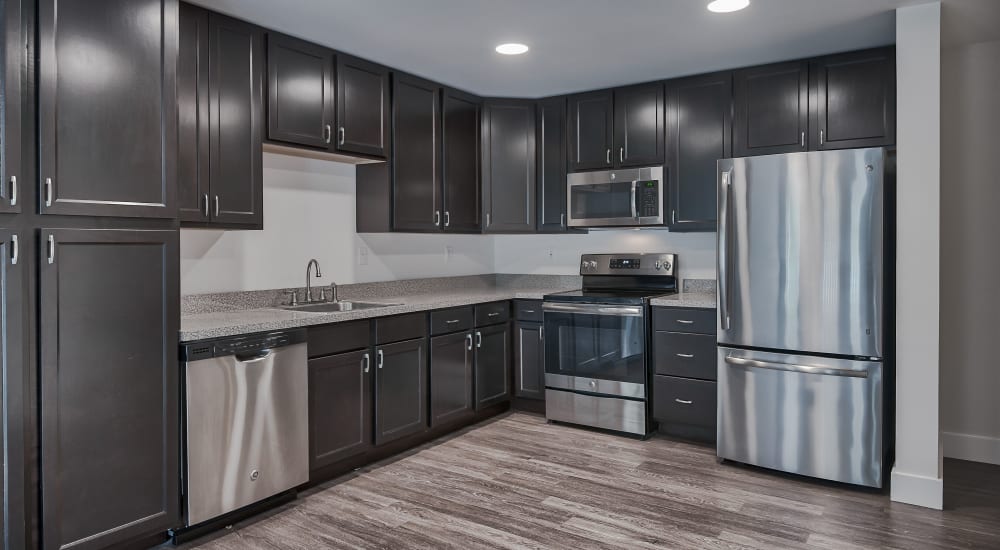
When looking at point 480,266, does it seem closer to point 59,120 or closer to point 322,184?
point 322,184

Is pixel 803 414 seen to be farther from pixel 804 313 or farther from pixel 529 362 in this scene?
pixel 529 362

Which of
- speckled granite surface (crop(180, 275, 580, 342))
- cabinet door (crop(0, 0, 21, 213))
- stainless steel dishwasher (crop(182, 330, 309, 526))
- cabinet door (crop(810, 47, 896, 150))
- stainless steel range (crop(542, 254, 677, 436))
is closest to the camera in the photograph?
cabinet door (crop(0, 0, 21, 213))

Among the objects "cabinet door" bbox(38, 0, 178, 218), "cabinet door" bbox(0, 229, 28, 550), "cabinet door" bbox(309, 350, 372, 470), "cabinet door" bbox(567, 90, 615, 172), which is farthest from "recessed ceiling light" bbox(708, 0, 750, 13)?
"cabinet door" bbox(0, 229, 28, 550)

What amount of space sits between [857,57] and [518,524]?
3.07 metres

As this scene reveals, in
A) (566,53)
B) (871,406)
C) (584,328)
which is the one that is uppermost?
(566,53)

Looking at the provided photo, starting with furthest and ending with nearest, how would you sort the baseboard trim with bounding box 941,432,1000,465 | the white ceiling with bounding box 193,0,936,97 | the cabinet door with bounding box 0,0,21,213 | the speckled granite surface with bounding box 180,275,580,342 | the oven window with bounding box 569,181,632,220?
1. the oven window with bounding box 569,181,632,220
2. the baseboard trim with bounding box 941,432,1000,465
3. the white ceiling with bounding box 193,0,936,97
4. the speckled granite surface with bounding box 180,275,580,342
5. the cabinet door with bounding box 0,0,21,213

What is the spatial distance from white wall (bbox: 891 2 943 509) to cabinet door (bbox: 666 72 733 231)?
3.60 ft

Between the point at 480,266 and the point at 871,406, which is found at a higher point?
the point at 480,266

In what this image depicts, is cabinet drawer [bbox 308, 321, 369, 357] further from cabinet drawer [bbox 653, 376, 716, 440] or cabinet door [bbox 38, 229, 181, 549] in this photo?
cabinet drawer [bbox 653, 376, 716, 440]

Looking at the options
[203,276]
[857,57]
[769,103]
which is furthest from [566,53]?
[203,276]

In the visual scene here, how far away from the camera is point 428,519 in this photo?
2.81 m

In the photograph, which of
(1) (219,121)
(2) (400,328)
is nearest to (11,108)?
(1) (219,121)

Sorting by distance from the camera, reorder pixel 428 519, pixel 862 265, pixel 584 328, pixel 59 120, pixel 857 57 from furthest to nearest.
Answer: pixel 584 328, pixel 857 57, pixel 862 265, pixel 428 519, pixel 59 120

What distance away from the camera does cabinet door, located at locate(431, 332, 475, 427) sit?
388cm
